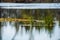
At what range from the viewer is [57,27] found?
180cm

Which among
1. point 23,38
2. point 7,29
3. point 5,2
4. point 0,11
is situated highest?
point 5,2

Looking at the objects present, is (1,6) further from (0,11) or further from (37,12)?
(37,12)

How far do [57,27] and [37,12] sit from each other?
0.33m

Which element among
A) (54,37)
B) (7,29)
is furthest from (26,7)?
(54,37)

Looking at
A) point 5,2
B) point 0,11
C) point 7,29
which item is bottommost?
point 7,29

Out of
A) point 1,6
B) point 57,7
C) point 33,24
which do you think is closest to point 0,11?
point 1,6

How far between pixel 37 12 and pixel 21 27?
301mm

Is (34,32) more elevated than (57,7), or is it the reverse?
(57,7)

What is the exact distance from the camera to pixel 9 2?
179 cm

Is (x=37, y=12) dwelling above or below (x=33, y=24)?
above

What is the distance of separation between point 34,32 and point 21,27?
0.19 meters

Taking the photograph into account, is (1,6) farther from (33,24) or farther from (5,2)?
(33,24)

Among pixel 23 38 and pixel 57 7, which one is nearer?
pixel 57 7

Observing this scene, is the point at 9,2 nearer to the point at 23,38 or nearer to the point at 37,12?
the point at 37,12
